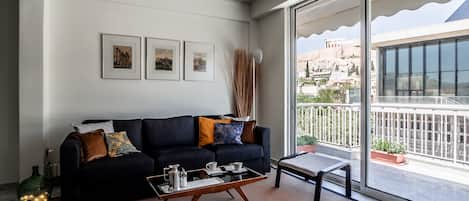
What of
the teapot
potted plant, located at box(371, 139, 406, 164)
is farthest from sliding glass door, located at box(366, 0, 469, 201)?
the teapot

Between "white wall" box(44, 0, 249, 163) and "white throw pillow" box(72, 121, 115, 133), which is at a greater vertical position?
"white wall" box(44, 0, 249, 163)

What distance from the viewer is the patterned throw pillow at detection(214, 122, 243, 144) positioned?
3596 millimetres

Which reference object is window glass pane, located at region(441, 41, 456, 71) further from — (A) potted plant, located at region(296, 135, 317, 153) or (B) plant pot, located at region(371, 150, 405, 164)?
(A) potted plant, located at region(296, 135, 317, 153)

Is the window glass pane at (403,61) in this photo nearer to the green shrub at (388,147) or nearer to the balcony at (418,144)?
the balcony at (418,144)

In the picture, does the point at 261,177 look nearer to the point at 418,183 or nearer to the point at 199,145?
the point at 199,145

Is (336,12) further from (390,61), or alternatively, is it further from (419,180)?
(419,180)

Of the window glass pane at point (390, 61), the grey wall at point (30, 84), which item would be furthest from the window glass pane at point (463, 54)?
the grey wall at point (30, 84)

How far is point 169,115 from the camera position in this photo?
13.4 feet

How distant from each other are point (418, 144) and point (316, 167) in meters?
1.23

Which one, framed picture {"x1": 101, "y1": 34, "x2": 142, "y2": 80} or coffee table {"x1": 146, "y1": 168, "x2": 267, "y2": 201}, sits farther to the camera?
framed picture {"x1": 101, "y1": 34, "x2": 142, "y2": 80}

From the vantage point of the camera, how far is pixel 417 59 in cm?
285

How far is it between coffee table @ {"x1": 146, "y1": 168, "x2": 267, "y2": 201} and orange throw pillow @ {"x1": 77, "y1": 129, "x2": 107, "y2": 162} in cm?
70

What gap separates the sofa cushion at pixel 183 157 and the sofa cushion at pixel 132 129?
0.27 metres

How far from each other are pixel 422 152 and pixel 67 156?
363cm
